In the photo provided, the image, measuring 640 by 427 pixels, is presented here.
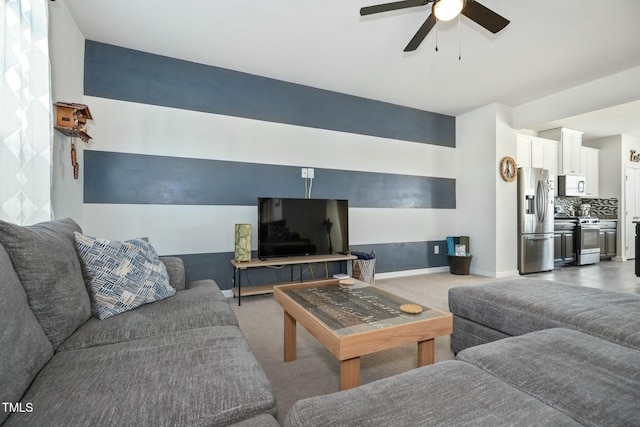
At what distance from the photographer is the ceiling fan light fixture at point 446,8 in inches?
73.6

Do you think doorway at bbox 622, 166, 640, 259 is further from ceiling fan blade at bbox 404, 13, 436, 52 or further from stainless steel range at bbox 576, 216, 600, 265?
ceiling fan blade at bbox 404, 13, 436, 52

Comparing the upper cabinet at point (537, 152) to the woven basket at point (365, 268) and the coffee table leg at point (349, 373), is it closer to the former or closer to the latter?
the woven basket at point (365, 268)

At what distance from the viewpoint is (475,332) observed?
5.92 ft

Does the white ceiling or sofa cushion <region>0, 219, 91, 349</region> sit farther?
the white ceiling

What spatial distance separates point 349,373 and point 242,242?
2.17 m

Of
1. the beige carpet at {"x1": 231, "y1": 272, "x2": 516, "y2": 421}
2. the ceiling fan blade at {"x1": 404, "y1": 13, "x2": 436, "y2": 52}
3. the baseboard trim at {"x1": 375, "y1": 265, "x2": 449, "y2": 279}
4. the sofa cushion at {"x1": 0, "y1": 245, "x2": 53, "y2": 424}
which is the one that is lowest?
the beige carpet at {"x1": 231, "y1": 272, "x2": 516, "y2": 421}

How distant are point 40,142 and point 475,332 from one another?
296cm

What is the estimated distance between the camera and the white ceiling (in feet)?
8.07

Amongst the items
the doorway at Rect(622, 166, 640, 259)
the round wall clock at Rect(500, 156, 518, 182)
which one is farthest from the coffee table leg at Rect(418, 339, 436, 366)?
the doorway at Rect(622, 166, 640, 259)

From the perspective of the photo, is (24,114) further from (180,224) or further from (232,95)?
(232,95)

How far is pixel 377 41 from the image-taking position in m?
2.88

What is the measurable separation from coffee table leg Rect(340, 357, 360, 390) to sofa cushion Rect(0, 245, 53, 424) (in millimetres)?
1055

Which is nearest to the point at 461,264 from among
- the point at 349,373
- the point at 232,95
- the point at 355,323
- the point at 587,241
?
the point at 587,241

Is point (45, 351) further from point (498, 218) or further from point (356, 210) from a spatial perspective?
point (498, 218)
